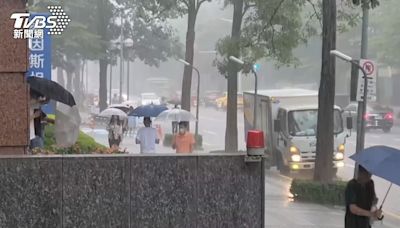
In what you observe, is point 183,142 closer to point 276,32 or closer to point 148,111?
point 148,111

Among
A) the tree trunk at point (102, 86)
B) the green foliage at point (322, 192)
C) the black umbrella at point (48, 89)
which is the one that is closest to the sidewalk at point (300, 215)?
the green foliage at point (322, 192)

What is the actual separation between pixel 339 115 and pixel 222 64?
5.94 metres

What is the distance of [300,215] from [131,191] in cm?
738

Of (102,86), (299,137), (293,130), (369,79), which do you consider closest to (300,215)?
(369,79)

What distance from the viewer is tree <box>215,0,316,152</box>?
22.0 meters

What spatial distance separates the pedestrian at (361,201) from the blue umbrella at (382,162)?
18 cm

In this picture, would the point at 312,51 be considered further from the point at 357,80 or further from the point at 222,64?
the point at 357,80

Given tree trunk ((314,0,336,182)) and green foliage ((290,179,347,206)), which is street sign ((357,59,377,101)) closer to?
tree trunk ((314,0,336,182))

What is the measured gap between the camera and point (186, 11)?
31.1 meters

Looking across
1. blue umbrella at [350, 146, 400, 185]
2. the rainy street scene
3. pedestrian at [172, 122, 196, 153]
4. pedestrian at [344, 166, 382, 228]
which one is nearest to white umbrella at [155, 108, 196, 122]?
the rainy street scene

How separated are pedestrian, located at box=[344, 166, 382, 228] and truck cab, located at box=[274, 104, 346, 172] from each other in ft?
45.0

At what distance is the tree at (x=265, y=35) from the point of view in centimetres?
2205

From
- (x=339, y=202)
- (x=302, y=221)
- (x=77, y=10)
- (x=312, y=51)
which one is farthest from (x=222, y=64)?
(x=312, y=51)

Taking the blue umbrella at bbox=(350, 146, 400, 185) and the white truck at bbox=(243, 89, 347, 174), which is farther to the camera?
the white truck at bbox=(243, 89, 347, 174)
